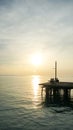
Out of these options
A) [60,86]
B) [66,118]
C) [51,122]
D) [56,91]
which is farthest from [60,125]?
[56,91]

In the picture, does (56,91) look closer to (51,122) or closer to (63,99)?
(63,99)

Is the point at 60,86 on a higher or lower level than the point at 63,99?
higher

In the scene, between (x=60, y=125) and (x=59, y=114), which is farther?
(x=59, y=114)

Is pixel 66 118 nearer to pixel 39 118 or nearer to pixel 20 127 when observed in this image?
pixel 39 118

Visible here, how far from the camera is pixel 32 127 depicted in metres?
35.8

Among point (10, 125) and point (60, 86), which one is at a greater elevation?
point (60, 86)

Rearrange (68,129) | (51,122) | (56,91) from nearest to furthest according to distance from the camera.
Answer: (68,129), (51,122), (56,91)

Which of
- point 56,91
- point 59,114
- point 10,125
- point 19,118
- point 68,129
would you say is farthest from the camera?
point 56,91

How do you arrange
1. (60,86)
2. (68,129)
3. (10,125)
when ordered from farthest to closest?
(60,86) → (10,125) → (68,129)

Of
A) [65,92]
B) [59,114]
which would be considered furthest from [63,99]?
[59,114]

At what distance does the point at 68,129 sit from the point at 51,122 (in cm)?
525

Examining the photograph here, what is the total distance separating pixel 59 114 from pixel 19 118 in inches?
355

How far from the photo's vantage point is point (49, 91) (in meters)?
72.0

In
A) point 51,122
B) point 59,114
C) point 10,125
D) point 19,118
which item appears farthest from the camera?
point 59,114
